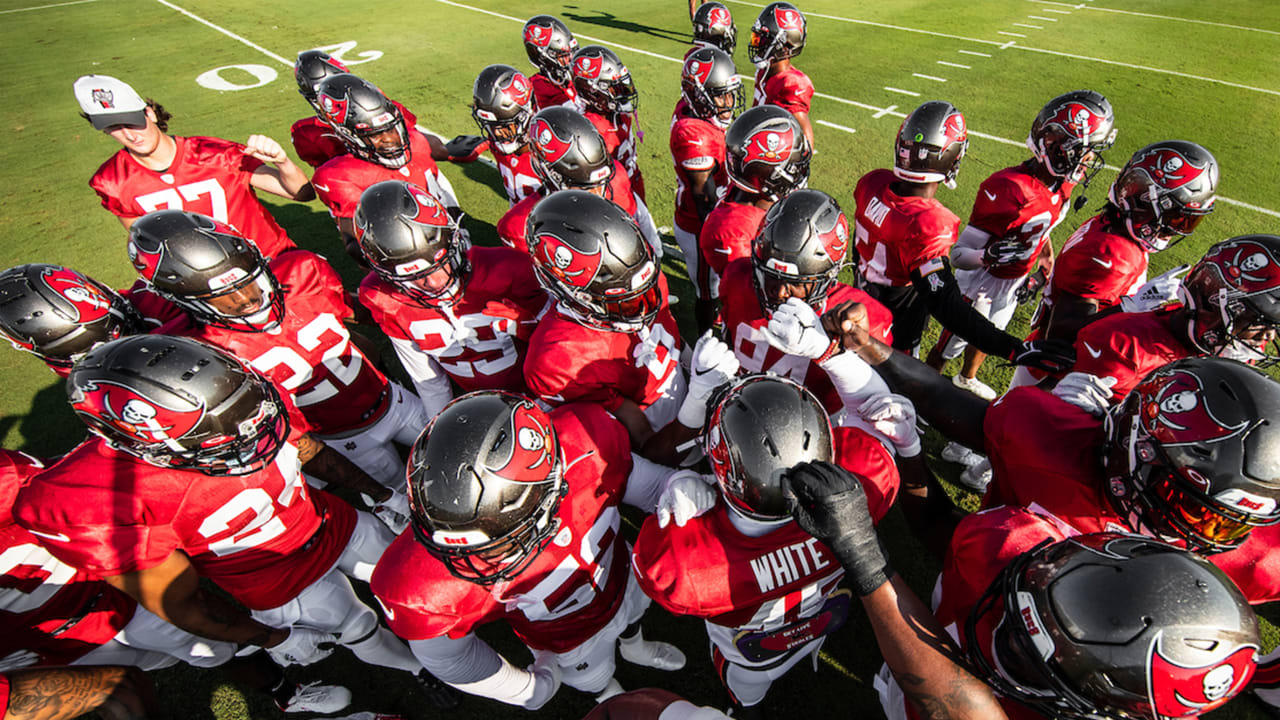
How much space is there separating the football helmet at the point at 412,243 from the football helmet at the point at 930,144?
348 centimetres

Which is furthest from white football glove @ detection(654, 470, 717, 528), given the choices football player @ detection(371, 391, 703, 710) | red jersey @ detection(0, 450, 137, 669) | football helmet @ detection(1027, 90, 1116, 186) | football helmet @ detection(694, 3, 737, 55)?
football helmet @ detection(694, 3, 737, 55)

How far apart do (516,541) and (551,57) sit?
7.58 m

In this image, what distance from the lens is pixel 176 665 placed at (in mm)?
3930

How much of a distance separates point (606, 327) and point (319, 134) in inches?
234

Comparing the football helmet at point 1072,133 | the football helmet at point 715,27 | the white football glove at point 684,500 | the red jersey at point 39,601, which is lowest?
the red jersey at point 39,601

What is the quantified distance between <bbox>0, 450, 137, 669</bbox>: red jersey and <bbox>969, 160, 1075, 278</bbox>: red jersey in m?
6.77

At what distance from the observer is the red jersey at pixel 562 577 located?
2334 mm

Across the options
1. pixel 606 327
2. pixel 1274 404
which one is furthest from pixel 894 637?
pixel 606 327

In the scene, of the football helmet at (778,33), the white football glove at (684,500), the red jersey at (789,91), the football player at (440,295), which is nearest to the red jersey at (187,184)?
the football player at (440,295)

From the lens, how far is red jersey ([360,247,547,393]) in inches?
149

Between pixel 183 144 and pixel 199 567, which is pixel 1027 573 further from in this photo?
pixel 183 144

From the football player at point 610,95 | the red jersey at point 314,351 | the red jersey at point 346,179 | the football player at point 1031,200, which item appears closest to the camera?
the red jersey at point 314,351

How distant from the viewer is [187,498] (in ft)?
8.89

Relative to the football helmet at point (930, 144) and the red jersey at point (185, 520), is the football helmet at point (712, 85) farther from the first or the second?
the red jersey at point (185, 520)
